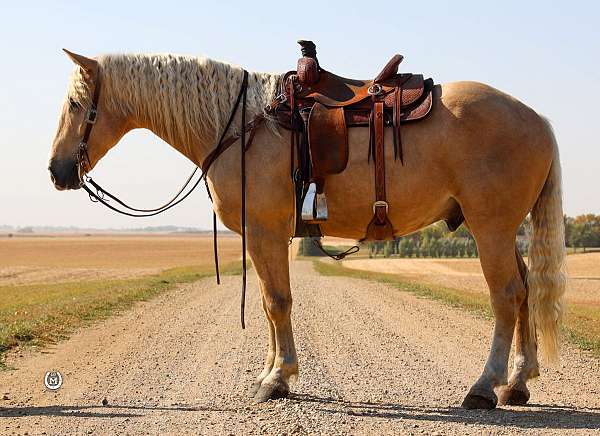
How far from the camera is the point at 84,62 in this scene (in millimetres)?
7559

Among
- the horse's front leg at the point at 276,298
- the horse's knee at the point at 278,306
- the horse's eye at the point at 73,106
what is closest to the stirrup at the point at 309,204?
the horse's front leg at the point at 276,298

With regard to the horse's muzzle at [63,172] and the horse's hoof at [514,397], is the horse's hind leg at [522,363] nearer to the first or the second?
the horse's hoof at [514,397]

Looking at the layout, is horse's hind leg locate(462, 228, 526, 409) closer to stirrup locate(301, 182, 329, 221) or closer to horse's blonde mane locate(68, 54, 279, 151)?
stirrup locate(301, 182, 329, 221)

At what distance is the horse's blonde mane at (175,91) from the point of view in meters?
7.55

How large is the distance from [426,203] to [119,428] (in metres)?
3.12

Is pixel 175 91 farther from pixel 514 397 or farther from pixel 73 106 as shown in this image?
pixel 514 397

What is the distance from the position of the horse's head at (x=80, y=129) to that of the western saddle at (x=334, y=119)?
1612 millimetres

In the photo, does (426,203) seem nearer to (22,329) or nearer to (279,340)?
(279,340)

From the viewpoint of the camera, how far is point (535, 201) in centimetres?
726

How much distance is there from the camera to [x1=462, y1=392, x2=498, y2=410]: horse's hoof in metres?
6.87

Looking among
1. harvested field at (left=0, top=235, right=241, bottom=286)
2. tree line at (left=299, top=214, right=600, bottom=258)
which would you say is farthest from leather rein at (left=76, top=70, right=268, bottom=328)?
tree line at (left=299, top=214, right=600, bottom=258)

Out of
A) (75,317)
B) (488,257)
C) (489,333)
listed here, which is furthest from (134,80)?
(75,317)

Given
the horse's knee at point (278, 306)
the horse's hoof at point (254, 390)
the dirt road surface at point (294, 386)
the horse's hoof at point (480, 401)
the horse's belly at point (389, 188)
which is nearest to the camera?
the dirt road surface at point (294, 386)

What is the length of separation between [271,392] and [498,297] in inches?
84.2
